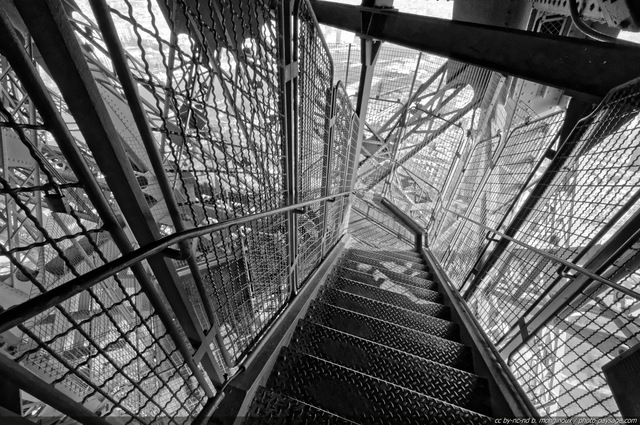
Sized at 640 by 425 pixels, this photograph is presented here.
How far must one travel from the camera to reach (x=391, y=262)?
4.93 metres

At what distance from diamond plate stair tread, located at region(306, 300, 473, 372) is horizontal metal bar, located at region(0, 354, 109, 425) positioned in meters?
1.87

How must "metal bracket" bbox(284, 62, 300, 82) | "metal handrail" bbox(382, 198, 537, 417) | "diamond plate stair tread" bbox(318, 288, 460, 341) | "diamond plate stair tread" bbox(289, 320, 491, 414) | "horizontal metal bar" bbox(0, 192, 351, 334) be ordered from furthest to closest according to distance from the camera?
"diamond plate stair tread" bbox(318, 288, 460, 341), "diamond plate stair tread" bbox(289, 320, 491, 414), "metal bracket" bbox(284, 62, 300, 82), "metal handrail" bbox(382, 198, 537, 417), "horizontal metal bar" bbox(0, 192, 351, 334)

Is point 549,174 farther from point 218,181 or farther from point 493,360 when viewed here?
point 218,181

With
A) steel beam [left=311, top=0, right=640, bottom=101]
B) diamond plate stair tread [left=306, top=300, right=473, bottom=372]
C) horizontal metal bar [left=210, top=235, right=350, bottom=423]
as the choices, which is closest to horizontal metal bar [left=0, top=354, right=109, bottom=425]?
horizontal metal bar [left=210, top=235, right=350, bottom=423]

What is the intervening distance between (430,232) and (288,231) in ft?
14.7

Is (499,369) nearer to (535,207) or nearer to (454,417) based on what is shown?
(454,417)

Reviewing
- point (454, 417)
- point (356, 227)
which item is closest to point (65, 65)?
point (454, 417)

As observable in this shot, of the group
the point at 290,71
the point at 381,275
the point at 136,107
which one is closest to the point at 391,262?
the point at 381,275

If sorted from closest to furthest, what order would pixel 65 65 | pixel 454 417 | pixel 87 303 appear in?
pixel 65 65 < pixel 454 417 < pixel 87 303

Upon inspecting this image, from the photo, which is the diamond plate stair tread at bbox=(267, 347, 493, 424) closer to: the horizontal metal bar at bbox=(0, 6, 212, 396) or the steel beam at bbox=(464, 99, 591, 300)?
the horizontal metal bar at bbox=(0, 6, 212, 396)

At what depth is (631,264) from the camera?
2.04 metres

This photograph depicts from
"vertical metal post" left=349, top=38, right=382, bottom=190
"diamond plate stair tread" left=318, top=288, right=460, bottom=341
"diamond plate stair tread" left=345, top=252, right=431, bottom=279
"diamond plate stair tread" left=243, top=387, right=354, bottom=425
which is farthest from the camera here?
"diamond plate stair tread" left=345, top=252, right=431, bottom=279

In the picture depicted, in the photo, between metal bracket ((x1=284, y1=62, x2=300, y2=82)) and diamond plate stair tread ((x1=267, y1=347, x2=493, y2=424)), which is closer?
diamond plate stair tread ((x1=267, y1=347, x2=493, y2=424))

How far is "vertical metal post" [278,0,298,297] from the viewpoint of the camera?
194 centimetres
